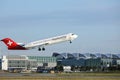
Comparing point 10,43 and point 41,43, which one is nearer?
point 41,43

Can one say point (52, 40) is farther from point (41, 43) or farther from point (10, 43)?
point (10, 43)

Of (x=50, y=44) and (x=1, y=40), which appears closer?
(x=50, y=44)

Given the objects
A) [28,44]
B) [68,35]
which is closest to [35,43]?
[28,44]

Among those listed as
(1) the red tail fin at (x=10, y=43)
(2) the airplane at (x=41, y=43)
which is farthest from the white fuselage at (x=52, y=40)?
(1) the red tail fin at (x=10, y=43)

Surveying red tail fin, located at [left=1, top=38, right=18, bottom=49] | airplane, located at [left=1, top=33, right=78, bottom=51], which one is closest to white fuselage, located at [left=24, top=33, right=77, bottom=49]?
airplane, located at [left=1, top=33, right=78, bottom=51]

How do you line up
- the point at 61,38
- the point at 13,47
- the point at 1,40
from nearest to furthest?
1. the point at 61,38
2. the point at 13,47
3. the point at 1,40

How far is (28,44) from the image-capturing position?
400ft

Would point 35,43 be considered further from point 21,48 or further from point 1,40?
point 1,40

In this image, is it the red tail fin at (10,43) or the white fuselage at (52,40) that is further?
the red tail fin at (10,43)

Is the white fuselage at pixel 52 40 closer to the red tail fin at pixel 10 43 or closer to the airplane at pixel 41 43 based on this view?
the airplane at pixel 41 43

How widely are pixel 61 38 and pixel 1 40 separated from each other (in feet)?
90.5

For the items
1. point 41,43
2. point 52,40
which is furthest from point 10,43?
point 52,40

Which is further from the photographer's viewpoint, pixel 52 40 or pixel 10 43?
pixel 10 43

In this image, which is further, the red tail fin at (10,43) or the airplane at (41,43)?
the red tail fin at (10,43)
